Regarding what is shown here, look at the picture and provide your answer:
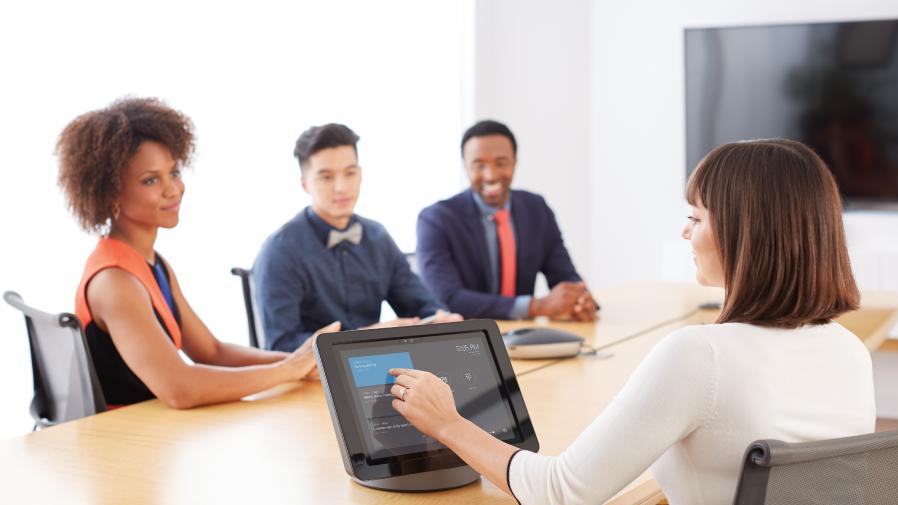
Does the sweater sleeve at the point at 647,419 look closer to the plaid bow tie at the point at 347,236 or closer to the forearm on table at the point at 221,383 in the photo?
the forearm on table at the point at 221,383

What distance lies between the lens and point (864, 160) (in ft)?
18.8

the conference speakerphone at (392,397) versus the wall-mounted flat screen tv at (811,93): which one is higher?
the wall-mounted flat screen tv at (811,93)

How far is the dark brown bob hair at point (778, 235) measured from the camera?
52.9 inches

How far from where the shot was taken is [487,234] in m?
3.84

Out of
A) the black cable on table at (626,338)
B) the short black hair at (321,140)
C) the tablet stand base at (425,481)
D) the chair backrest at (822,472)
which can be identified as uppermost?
the short black hair at (321,140)

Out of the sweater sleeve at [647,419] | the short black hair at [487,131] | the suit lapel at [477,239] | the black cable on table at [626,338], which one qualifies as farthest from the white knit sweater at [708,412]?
the short black hair at [487,131]

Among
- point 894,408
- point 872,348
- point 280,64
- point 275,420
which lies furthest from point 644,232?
point 275,420

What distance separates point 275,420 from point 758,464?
1.10 meters

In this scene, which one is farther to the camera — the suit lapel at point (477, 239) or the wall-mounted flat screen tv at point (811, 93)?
the wall-mounted flat screen tv at point (811, 93)

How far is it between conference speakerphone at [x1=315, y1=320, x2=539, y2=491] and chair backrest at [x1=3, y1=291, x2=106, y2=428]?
2.63 ft

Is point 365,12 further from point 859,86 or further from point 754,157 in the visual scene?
point 754,157

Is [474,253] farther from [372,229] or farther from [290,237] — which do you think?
[290,237]

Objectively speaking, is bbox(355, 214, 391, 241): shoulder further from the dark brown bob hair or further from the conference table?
the dark brown bob hair

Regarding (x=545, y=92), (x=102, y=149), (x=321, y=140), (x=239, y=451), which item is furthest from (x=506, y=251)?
(x=545, y=92)
